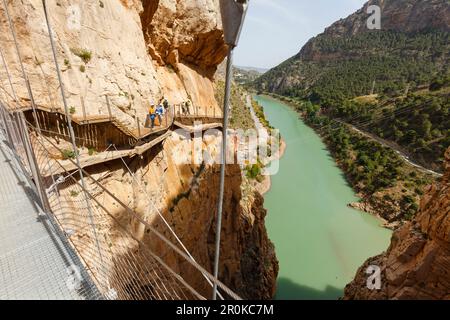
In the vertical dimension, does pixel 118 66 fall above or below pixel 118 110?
above

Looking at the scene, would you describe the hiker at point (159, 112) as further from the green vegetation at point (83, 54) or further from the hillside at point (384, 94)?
the hillside at point (384, 94)

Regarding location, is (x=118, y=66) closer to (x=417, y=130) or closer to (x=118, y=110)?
(x=118, y=110)

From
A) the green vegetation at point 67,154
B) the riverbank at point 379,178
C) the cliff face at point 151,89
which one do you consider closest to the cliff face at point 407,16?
the riverbank at point 379,178

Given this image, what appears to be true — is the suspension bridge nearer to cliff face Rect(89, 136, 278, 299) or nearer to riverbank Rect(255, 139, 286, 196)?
cliff face Rect(89, 136, 278, 299)

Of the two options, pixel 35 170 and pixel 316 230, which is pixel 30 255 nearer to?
pixel 35 170

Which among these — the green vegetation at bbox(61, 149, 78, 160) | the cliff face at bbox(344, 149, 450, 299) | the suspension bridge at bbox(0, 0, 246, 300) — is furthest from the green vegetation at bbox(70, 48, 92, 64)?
the cliff face at bbox(344, 149, 450, 299)

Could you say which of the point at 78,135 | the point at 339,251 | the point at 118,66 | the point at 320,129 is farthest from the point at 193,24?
the point at 320,129
